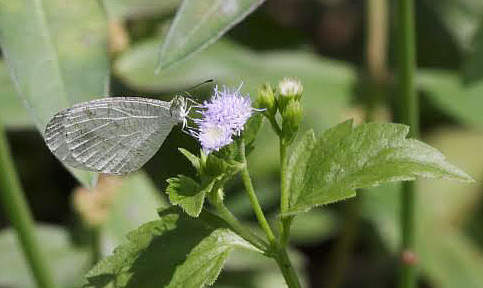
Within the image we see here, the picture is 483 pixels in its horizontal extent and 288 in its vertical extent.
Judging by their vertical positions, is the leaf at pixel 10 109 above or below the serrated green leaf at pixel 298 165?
below

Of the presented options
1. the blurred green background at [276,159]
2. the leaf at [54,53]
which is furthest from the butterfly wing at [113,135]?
the blurred green background at [276,159]

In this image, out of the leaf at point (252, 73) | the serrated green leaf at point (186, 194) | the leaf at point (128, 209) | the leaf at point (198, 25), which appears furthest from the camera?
the leaf at point (252, 73)

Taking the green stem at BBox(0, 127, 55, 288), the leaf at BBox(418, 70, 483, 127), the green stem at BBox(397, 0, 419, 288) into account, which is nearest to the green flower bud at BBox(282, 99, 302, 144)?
the green stem at BBox(397, 0, 419, 288)

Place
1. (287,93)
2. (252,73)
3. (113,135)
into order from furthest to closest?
1. (252,73)
2. (113,135)
3. (287,93)

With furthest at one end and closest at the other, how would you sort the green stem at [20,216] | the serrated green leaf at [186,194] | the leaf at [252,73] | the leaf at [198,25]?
the leaf at [252,73]
the green stem at [20,216]
the leaf at [198,25]
the serrated green leaf at [186,194]

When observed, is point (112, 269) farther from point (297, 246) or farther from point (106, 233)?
point (297, 246)

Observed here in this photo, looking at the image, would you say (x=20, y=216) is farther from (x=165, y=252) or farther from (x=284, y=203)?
(x=284, y=203)

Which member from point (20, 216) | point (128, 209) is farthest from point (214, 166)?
point (128, 209)

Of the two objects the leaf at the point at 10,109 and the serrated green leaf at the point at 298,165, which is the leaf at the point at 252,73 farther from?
the serrated green leaf at the point at 298,165
